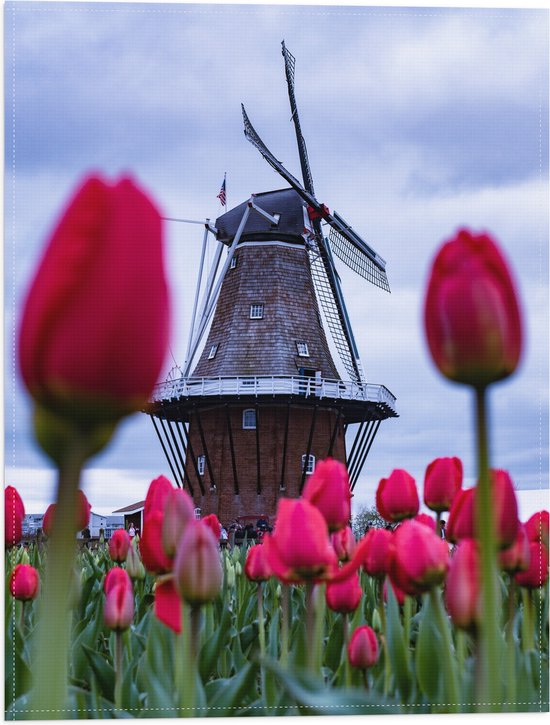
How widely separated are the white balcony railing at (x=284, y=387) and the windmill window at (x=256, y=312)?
1639 millimetres

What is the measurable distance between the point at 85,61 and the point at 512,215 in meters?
1.64

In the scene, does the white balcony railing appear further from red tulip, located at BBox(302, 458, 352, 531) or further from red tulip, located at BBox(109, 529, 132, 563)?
red tulip, located at BBox(302, 458, 352, 531)

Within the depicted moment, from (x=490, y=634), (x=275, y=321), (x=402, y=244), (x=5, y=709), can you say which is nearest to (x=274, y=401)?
(x=275, y=321)

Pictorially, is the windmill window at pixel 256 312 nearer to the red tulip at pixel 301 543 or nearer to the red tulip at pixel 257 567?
the red tulip at pixel 257 567

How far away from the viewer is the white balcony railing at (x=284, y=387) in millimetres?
16453

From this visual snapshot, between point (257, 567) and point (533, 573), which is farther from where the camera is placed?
point (257, 567)

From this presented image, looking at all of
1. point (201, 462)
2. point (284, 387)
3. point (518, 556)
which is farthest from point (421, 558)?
point (201, 462)

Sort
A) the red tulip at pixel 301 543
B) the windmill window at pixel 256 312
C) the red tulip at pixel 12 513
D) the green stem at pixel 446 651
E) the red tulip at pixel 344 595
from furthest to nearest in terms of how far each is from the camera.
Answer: the windmill window at pixel 256 312, the red tulip at pixel 12 513, the red tulip at pixel 344 595, the green stem at pixel 446 651, the red tulip at pixel 301 543

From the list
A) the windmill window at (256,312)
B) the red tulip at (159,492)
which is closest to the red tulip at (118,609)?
the red tulip at (159,492)

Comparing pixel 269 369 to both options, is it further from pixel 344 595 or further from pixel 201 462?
pixel 344 595

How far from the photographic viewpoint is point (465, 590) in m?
1.15

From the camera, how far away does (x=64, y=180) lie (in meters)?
2.82

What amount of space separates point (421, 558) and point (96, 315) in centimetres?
79

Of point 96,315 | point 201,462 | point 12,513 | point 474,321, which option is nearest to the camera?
point 96,315
